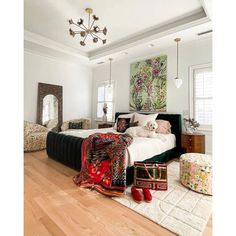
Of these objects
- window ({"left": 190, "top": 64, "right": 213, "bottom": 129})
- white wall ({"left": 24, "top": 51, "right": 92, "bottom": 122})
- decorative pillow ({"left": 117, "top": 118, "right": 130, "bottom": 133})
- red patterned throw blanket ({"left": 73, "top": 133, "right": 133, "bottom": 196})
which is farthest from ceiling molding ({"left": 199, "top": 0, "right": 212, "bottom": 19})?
white wall ({"left": 24, "top": 51, "right": 92, "bottom": 122})

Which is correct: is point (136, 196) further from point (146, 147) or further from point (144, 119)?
point (144, 119)

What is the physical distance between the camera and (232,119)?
1.50ft

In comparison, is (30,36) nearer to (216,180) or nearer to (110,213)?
(110,213)

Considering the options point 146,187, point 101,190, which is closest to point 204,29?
point 146,187

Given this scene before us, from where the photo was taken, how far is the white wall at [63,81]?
4.68 metres

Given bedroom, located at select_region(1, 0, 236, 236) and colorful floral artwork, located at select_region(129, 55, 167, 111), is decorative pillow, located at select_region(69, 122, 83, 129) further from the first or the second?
colorful floral artwork, located at select_region(129, 55, 167, 111)

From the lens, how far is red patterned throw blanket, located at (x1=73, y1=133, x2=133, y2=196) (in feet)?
6.98

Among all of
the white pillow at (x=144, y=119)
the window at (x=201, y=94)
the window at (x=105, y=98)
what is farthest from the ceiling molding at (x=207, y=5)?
the window at (x=105, y=98)

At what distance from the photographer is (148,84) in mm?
4602

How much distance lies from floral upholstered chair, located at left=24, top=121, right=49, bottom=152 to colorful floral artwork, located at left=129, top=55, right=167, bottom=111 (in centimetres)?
275

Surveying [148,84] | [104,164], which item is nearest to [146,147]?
[104,164]

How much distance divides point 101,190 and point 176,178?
131cm

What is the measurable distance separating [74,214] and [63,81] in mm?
4665
